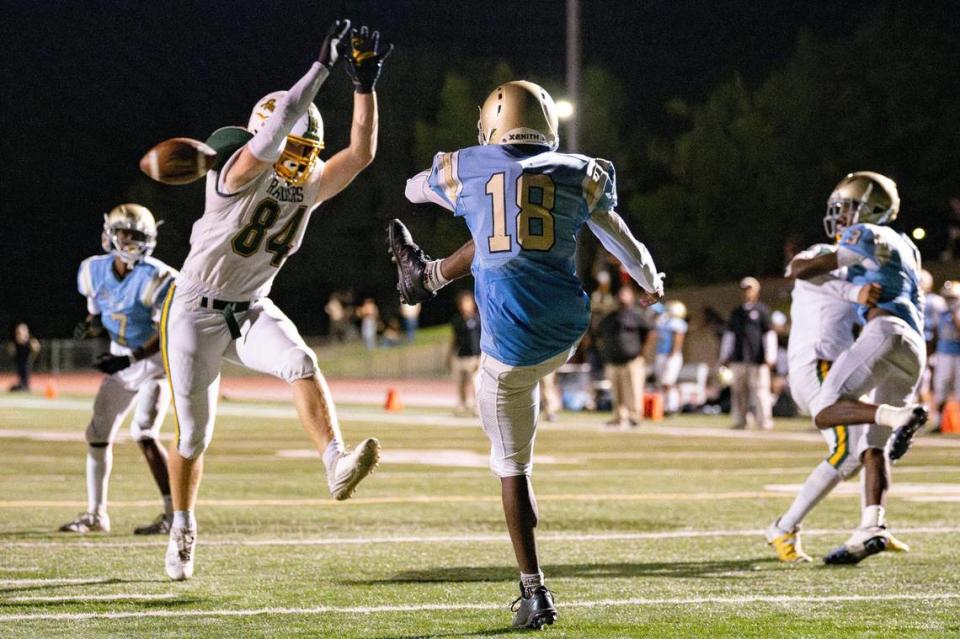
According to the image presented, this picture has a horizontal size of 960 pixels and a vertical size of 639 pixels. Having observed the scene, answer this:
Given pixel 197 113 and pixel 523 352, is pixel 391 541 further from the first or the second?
pixel 197 113

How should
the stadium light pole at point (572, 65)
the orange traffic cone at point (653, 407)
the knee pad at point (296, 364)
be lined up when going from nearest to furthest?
1. the knee pad at point (296, 364)
2. the orange traffic cone at point (653, 407)
3. the stadium light pole at point (572, 65)

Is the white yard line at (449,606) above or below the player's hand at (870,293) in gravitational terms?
below

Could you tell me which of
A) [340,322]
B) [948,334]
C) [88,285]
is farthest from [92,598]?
[340,322]

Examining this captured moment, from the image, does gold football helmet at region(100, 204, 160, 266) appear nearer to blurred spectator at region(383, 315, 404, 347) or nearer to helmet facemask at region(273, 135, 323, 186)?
helmet facemask at region(273, 135, 323, 186)

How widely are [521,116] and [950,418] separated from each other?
14053 mm

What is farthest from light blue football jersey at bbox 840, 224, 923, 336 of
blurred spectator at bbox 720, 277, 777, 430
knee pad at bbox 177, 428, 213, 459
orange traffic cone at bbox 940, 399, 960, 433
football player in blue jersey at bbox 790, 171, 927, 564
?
blurred spectator at bbox 720, 277, 777, 430

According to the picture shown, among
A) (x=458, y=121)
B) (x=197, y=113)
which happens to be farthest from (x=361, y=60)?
(x=197, y=113)

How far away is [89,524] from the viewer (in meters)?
8.45

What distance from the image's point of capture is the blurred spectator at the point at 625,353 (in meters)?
Answer: 19.1

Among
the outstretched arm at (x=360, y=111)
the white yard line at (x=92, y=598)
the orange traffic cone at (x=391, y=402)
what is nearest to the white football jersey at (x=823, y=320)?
the outstretched arm at (x=360, y=111)

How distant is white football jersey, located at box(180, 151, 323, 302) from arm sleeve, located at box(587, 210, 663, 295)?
1566 millimetres

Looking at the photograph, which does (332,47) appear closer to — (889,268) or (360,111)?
(360,111)

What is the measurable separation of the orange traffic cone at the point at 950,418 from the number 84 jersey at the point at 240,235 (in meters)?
13.4

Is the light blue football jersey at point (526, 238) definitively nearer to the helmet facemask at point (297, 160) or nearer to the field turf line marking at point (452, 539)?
the helmet facemask at point (297, 160)
